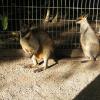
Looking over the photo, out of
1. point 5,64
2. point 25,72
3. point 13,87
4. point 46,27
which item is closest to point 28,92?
point 13,87

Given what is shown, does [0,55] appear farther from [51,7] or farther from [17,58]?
[51,7]

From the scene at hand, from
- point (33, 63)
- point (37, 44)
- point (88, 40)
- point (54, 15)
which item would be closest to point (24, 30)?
point (37, 44)

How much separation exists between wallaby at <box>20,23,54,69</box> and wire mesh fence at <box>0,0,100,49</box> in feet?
2.22

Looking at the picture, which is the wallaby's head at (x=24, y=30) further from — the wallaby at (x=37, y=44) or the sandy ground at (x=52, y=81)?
the sandy ground at (x=52, y=81)

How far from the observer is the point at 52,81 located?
5.87 metres

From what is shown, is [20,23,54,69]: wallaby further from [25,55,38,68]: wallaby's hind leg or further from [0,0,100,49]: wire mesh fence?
[0,0,100,49]: wire mesh fence

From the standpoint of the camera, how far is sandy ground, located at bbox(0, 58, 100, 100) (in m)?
5.47

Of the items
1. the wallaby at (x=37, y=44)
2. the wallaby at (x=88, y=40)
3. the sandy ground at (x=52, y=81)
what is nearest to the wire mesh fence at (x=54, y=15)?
the wallaby at (x=88, y=40)

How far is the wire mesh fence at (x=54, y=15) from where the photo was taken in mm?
6934

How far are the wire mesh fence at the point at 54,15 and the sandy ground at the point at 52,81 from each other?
0.54 m

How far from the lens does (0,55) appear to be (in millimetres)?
6766

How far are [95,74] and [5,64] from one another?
59.0 inches

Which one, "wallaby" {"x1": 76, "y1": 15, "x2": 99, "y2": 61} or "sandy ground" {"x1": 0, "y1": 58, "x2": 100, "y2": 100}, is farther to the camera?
"wallaby" {"x1": 76, "y1": 15, "x2": 99, "y2": 61}

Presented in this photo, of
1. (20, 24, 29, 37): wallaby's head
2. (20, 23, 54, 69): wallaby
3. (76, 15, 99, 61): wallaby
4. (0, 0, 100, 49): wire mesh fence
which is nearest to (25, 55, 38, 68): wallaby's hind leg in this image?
(20, 23, 54, 69): wallaby
